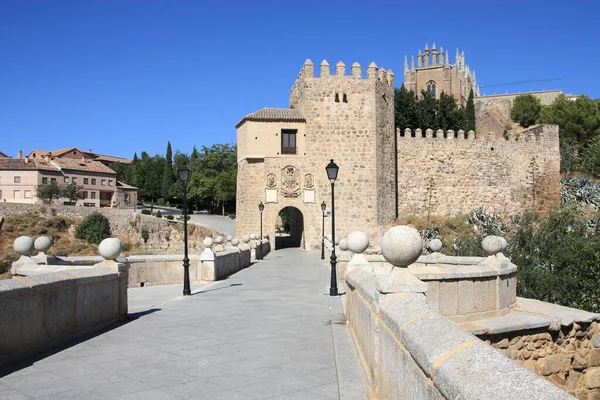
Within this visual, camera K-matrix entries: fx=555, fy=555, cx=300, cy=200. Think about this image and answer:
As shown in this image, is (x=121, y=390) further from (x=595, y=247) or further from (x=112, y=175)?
(x=112, y=175)

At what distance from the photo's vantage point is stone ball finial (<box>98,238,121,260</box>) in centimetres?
791

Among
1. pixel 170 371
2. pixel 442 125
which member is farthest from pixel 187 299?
pixel 442 125

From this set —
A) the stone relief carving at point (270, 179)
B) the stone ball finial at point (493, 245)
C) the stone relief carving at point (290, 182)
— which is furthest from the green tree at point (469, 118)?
the stone ball finial at point (493, 245)

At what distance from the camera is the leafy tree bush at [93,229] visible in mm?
44406

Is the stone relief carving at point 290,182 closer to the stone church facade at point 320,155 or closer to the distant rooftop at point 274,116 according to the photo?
the stone church facade at point 320,155

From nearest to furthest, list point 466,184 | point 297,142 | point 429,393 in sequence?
point 429,393 → point 297,142 → point 466,184

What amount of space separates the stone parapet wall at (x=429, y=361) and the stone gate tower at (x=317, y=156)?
27.0 m

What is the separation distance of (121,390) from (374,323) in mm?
2151

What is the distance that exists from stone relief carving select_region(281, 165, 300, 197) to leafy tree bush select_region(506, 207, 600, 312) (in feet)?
53.4

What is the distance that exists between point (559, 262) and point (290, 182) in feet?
61.6

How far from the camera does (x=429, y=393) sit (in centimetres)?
257

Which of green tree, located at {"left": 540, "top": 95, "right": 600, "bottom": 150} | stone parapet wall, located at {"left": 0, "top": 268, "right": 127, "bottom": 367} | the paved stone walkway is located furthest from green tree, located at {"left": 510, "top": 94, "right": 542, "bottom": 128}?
stone parapet wall, located at {"left": 0, "top": 268, "right": 127, "bottom": 367}

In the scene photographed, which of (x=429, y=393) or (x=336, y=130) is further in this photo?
(x=336, y=130)

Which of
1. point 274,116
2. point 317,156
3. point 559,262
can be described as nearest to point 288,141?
point 274,116
